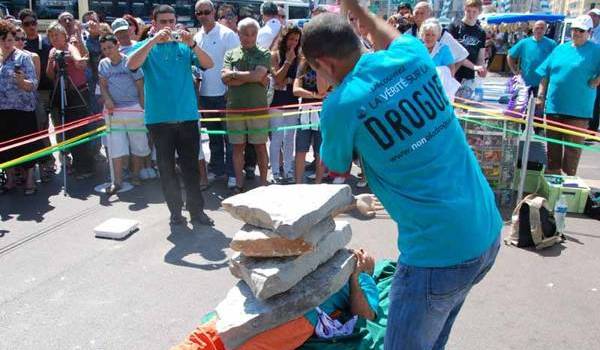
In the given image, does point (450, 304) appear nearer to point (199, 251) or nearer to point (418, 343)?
point (418, 343)

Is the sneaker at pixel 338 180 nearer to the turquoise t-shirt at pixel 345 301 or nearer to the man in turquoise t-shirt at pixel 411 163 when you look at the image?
the turquoise t-shirt at pixel 345 301

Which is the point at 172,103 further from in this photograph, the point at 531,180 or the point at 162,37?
the point at 531,180

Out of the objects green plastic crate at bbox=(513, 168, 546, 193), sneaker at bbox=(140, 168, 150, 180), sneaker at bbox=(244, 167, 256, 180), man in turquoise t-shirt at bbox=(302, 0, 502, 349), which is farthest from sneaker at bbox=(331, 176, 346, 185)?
man in turquoise t-shirt at bbox=(302, 0, 502, 349)

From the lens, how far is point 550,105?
7.08 m

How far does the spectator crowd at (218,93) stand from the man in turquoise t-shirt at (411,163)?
12.1ft

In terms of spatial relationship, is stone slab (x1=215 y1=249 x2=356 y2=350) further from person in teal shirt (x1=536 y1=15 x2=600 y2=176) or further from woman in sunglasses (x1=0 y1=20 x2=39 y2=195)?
person in teal shirt (x1=536 y1=15 x2=600 y2=176)

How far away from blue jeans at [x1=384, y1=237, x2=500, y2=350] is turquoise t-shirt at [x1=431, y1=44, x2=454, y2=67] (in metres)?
4.88

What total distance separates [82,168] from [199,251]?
3.33 metres

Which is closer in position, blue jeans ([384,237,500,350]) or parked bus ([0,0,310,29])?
blue jeans ([384,237,500,350])

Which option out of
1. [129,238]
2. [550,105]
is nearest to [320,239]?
[129,238]

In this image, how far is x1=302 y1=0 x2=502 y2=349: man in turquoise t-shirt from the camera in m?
1.90

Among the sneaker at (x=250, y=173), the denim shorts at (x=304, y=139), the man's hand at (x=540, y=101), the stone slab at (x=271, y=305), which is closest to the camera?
the stone slab at (x=271, y=305)

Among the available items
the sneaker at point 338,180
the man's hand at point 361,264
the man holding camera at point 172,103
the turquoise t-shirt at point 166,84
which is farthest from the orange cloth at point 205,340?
the sneaker at point 338,180

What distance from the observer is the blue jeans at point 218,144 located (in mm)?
7082
